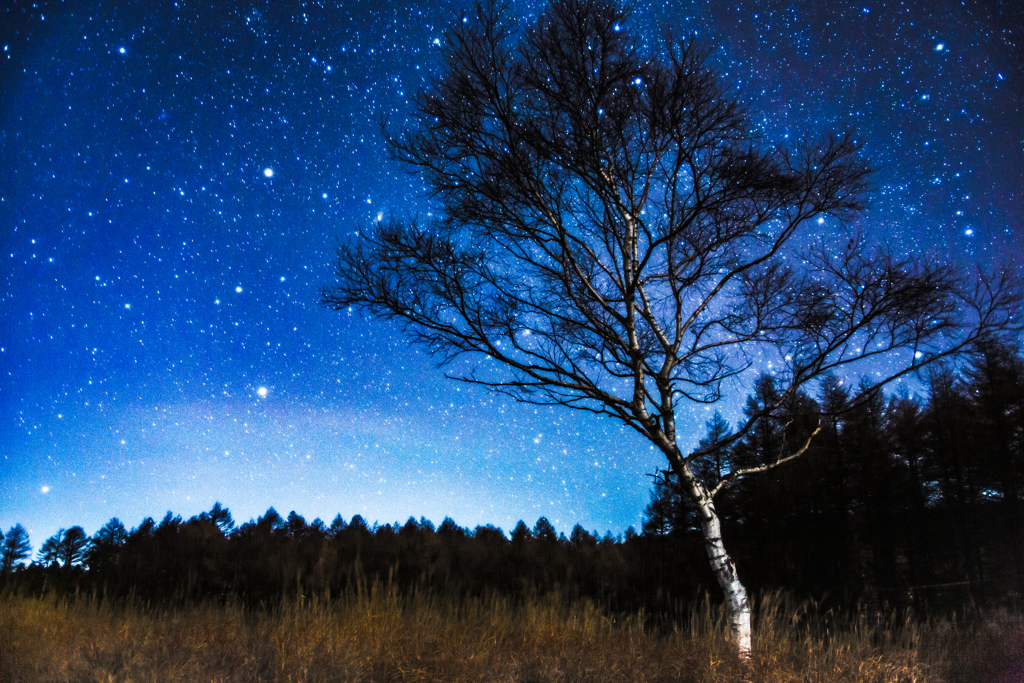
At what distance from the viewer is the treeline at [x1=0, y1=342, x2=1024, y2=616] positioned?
35.6 feet

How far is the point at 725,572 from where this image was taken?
5621mm

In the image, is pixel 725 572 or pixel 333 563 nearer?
pixel 725 572

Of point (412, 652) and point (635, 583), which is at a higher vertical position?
point (412, 652)

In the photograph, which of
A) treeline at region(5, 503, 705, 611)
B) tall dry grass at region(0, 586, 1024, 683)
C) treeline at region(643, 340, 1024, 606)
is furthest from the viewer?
treeline at region(643, 340, 1024, 606)

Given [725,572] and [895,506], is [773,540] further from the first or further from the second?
[725,572]

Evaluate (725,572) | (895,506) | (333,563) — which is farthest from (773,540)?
(333,563)

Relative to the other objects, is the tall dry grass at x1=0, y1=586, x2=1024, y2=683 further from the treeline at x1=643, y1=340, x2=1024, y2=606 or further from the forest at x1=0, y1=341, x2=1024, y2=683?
the treeline at x1=643, y1=340, x2=1024, y2=606

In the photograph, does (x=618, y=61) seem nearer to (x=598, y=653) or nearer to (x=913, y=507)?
(x=598, y=653)

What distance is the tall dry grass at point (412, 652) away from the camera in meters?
4.02

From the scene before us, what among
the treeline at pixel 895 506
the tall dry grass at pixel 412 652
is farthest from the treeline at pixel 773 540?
the tall dry grass at pixel 412 652

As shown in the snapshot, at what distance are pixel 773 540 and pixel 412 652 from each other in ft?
40.9

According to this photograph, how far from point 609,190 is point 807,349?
144 inches

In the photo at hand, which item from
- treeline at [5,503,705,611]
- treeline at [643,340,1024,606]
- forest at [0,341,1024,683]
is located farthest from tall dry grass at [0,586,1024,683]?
treeline at [643,340,1024,606]

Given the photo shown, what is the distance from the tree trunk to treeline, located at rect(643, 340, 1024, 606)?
7662mm
